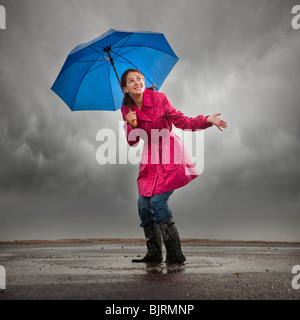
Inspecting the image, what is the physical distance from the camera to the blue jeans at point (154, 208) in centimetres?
409

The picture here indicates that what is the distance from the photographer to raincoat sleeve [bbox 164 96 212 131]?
4066mm

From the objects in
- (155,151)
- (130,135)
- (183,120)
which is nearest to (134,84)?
(130,135)

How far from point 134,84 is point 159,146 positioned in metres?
0.99

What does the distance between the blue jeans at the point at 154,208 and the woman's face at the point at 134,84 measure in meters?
1.55

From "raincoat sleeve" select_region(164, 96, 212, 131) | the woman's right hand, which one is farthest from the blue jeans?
the woman's right hand

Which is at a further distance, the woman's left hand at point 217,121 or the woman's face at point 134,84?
the woman's face at point 134,84

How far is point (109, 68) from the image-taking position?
506 cm

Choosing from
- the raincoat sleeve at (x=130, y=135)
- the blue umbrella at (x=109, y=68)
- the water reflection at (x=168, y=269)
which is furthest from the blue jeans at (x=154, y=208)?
the blue umbrella at (x=109, y=68)

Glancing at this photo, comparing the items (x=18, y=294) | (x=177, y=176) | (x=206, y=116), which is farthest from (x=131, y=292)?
(x=206, y=116)

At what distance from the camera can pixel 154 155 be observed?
4438 mm

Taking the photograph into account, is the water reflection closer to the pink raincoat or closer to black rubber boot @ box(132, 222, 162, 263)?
black rubber boot @ box(132, 222, 162, 263)

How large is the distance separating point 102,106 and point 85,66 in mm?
696

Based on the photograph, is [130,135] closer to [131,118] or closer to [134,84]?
[131,118]

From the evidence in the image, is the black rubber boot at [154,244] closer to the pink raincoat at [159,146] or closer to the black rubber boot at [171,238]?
the black rubber boot at [171,238]
